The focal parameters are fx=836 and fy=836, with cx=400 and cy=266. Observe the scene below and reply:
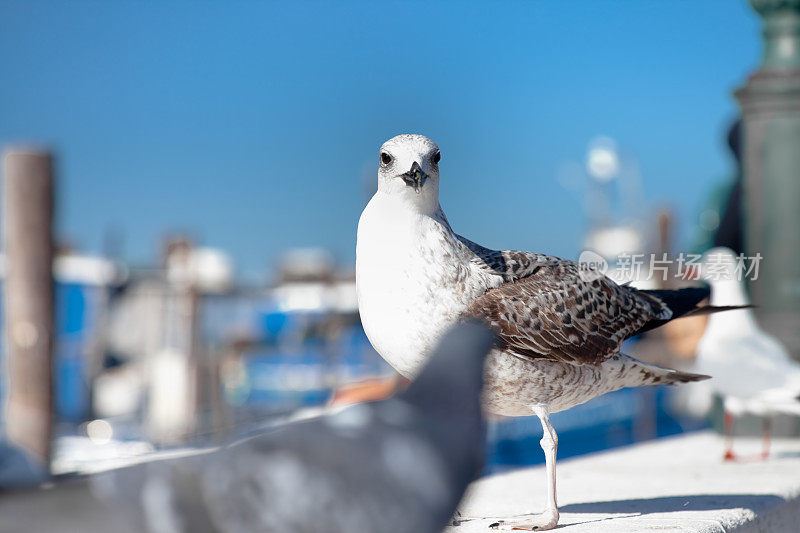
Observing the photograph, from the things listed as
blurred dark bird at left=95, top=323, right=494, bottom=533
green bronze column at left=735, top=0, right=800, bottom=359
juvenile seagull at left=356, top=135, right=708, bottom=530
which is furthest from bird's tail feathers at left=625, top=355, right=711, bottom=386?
green bronze column at left=735, top=0, right=800, bottom=359

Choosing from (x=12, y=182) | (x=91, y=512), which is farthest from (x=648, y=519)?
(x=12, y=182)

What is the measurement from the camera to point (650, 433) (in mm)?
18172

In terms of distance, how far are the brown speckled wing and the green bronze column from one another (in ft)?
13.6

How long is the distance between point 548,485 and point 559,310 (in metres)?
0.78

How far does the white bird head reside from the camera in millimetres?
3430

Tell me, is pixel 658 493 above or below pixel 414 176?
below

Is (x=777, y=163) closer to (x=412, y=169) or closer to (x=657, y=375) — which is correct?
(x=657, y=375)

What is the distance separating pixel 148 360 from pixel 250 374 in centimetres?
595

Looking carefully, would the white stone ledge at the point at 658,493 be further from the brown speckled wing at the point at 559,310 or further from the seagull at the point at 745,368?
the brown speckled wing at the point at 559,310

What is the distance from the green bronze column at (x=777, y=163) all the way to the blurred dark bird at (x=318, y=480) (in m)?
6.35

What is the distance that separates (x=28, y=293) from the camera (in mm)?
8484

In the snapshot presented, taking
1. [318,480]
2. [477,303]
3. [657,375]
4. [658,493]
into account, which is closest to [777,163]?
[658,493]

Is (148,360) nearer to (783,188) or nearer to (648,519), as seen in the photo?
(783,188)

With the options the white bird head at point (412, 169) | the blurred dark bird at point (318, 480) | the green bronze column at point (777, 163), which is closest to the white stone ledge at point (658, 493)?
the blurred dark bird at point (318, 480)
